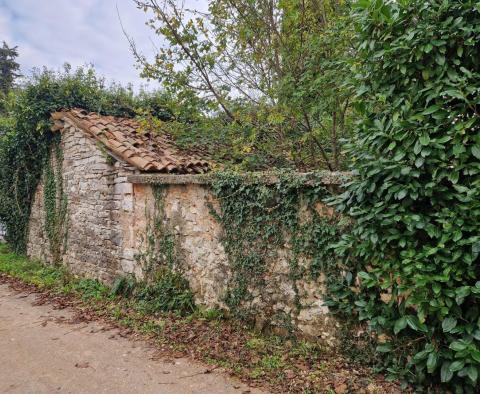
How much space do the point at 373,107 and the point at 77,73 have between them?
27.0 feet

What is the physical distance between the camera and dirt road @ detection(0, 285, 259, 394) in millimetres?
3406

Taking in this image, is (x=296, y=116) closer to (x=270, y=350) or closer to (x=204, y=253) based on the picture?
(x=204, y=253)

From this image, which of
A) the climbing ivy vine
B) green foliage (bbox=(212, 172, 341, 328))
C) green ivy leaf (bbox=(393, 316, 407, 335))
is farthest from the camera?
the climbing ivy vine

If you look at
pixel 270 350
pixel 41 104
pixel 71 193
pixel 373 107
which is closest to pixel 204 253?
pixel 270 350

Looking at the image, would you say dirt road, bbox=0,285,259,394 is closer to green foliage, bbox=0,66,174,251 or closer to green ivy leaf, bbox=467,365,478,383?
green ivy leaf, bbox=467,365,478,383

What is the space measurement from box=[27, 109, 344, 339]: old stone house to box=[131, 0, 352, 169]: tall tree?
1402 mm

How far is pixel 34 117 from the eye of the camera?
816cm

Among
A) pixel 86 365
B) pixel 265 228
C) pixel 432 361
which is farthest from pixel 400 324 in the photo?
pixel 86 365

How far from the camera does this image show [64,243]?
7.68m

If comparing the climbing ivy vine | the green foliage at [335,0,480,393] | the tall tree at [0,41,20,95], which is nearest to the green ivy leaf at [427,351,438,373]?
the green foliage at [335,0,480,393]

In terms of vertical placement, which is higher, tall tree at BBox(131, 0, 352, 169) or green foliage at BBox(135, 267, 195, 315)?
tall tree at BBox(131, 0, 352, 169)

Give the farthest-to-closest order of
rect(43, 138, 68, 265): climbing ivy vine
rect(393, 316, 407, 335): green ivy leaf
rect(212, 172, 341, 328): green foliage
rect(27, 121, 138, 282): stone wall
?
1. rect(43, 138, 68, 265): climbing ivy vine
2. rect(27, 121, 138, 282): stone wall
3. rect(212, 172, 341, 328): green foliage
4. rect(393, 316, 407, 335): green ivy leaf

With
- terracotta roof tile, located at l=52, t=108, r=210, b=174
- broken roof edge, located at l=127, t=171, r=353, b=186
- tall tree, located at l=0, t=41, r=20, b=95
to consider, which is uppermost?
tall tree, located at l=0, t=41, r=20, b=95

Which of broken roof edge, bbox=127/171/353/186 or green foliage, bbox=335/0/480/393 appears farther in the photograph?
broken roof edge, bbox=127/171/353/186
